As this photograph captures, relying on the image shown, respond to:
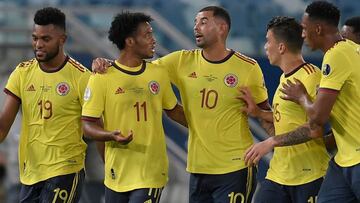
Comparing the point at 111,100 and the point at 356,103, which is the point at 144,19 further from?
the point at 356,103

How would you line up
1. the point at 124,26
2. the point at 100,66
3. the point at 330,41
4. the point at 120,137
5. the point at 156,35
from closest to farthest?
1. the point at 330,41
2. the point at 120,137
3. the point at 100,66
4. the point at 124,26
5. the point at 156,35

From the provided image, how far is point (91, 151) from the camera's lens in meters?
11.6

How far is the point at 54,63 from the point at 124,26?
0.64m

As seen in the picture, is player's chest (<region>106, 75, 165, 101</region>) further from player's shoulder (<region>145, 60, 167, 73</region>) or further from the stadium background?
the stadium background

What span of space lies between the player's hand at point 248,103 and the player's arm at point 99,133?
88 centimetres

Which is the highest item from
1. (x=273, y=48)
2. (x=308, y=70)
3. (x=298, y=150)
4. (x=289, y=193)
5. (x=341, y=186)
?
(x=273, y=48)

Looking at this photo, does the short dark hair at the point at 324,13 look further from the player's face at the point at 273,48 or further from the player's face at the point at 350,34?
the player's face at the point at 350,34

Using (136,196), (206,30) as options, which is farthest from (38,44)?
(136,196)

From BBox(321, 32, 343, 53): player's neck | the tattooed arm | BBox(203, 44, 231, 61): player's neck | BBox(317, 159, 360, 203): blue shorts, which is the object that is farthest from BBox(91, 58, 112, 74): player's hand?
BBox(317, 159, 360, 203): blue shorts

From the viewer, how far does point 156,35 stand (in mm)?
14664

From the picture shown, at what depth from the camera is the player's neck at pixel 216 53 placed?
7316 mm

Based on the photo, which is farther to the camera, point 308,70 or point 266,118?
point 266,118

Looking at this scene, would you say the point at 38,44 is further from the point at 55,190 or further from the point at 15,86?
the point at 55,190

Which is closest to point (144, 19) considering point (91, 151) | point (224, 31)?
point (224, 31)
